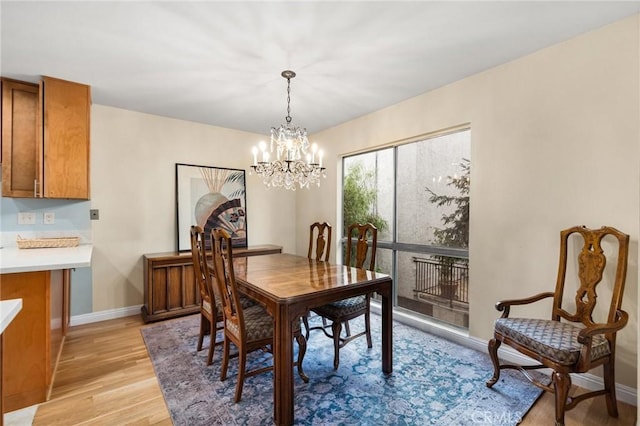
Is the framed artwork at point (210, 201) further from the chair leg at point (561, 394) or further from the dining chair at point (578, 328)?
the chair leg at point (561, 394)

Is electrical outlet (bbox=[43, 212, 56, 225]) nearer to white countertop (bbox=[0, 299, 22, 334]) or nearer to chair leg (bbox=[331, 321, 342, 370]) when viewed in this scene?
white countertop (bbox=[0, 299, 22, 334])

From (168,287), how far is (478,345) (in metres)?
3.30

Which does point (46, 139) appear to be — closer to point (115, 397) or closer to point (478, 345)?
point (115, 397)

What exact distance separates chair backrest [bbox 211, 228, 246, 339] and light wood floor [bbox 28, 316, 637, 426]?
0.64 meters

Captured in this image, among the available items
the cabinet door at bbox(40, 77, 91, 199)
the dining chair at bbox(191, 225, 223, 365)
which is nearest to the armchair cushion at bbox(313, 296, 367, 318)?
the dining chair at bbox(191, 225, 223, 365)

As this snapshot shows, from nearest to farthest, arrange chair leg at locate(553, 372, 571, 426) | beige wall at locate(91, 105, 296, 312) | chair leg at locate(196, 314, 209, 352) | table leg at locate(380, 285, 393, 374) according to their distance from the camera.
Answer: chair leg at locate(553, 372, 571, 426) → table leg at locate(380, 285, 393, 374) → chair leg at locate(196, 314, 209, 352) → beige wall at locate(91, 105, 296, 312)

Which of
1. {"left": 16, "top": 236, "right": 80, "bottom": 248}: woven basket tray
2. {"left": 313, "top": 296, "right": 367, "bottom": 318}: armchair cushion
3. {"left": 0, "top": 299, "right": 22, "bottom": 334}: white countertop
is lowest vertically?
{"left": 313, "top": 296, "right": 367, "bottom": 318}: armchair cushion

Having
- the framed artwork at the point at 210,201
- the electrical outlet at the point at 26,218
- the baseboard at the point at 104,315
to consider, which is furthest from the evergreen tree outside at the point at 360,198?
the electrical outlet at the point at 26,218

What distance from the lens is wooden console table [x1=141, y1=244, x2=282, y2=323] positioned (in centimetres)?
335

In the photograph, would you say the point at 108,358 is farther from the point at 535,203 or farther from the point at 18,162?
the point at 535,203

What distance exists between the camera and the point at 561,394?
169 cm

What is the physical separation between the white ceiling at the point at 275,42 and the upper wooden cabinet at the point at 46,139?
0.18 m

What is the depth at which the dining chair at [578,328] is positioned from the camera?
1.69 meters

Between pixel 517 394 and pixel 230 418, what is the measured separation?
1923 millimetres
